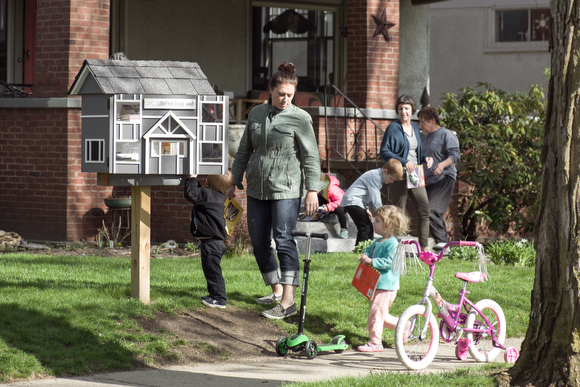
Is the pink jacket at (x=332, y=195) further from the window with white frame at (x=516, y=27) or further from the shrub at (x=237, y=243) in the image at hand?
the window with white frame at (x=516, y=27)


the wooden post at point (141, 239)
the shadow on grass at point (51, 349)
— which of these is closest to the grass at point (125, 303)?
the shadow on grass at point (51, 349)

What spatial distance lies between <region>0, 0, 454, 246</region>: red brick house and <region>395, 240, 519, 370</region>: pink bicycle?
18.1 ft

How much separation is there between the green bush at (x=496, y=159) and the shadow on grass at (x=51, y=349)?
7.19 meters

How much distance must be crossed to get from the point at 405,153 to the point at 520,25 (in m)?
14.2

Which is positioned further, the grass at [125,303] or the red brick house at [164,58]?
the red brick house at [164,58]

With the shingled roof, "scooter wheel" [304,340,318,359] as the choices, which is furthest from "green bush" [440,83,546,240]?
"scooter wheel" [304,340,318,359]

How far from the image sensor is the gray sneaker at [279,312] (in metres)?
6.11

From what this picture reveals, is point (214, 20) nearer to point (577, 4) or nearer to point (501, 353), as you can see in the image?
point (501, 353)

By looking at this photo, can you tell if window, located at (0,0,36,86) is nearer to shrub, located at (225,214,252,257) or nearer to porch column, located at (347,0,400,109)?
porch column, located at (347,0,400,109)

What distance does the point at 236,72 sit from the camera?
14.9 meters

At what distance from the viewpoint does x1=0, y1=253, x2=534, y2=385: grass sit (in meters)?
5.09

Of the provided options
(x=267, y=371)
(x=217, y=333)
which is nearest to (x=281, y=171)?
(x=217, y=333)

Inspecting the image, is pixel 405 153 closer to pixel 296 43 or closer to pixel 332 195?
pixel 332 195

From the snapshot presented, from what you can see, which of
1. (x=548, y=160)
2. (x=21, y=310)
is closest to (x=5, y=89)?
(x=21, y=310)
